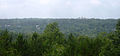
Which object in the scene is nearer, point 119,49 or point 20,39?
point 119,49

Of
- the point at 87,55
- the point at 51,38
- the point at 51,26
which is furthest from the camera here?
the point at 51,26

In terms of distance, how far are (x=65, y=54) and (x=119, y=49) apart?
26.2 feet

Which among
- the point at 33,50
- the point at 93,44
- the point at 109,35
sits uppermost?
the point at 109,35

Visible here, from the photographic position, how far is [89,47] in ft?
70.8

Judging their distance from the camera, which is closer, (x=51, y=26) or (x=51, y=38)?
(x=51, y=38)

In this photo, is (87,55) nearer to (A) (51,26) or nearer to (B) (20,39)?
(B) (20,39)

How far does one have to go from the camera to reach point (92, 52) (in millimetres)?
21391

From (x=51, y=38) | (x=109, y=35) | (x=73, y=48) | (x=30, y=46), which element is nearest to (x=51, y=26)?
(x=51, y=38)

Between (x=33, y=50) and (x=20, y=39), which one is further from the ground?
(x=20, y=39)

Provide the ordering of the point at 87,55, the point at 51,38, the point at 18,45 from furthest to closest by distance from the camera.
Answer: the point at 51,38 < the point at 18,45 < the point at 87,55

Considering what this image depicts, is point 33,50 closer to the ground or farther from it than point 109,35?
closer to the ground

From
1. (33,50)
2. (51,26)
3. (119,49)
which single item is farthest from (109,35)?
(51,26)

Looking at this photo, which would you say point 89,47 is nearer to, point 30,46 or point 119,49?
point 119,49

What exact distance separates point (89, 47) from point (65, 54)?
11.2 ft
